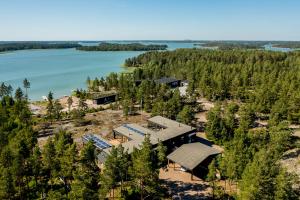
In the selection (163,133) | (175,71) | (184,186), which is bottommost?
(184,186)

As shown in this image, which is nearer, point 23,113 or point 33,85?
point 23,113

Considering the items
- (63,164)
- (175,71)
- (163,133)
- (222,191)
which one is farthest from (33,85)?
(222,191)

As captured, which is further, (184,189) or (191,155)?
(191,155)

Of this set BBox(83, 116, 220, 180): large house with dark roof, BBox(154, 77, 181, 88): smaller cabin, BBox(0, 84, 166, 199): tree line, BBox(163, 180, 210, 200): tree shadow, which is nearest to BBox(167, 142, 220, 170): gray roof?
BBox(83, 116, 220, 180): large house with dark roof

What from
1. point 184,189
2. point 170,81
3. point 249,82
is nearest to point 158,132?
point 184,189

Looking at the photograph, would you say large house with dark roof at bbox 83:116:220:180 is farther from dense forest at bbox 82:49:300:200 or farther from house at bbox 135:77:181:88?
house at bbox 135:77:181:88

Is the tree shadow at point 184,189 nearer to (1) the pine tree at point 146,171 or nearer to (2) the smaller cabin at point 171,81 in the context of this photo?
(1) the pine tree at point 146,171

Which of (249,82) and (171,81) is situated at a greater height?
(249,82)

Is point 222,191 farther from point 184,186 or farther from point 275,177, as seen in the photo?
point 275,177

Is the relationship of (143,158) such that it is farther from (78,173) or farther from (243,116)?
(243,116)
